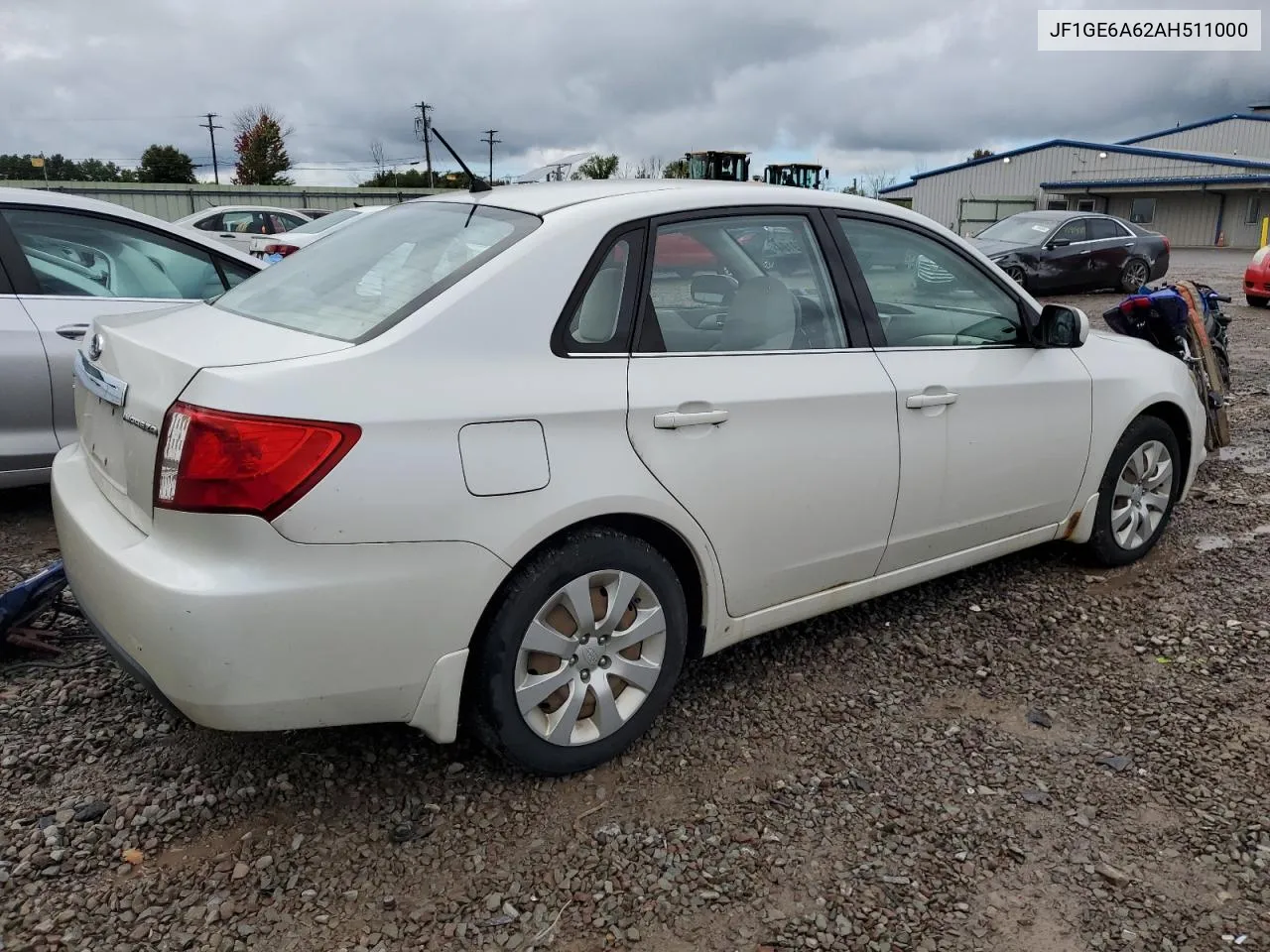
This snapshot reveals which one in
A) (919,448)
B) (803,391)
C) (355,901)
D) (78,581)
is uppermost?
(803,391)

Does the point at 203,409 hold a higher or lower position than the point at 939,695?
higher

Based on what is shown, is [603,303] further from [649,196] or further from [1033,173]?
[1033,173]

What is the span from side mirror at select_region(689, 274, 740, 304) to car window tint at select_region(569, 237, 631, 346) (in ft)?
0.98

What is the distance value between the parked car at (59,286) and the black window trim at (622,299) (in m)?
2.93

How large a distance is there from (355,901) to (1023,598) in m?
2.89

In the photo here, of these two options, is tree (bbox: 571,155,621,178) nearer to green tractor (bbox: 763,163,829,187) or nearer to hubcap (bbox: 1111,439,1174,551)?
green tractor (bbox: 763,163,829,187)

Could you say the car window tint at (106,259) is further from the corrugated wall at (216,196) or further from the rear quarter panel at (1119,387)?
the corrugated wall at (216,196)

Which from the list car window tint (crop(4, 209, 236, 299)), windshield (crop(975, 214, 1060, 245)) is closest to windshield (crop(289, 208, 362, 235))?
car window tint (crop(4, 209, 236, 299))

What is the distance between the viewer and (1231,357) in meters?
10.2

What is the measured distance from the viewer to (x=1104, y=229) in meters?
17.2

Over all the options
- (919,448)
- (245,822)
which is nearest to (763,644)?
(919,448)

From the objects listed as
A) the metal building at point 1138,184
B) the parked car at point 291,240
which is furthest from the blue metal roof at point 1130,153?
the parked car at point 291,240

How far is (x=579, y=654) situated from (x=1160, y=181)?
153 feet

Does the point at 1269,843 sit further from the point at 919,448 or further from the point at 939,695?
the point at 919,448
